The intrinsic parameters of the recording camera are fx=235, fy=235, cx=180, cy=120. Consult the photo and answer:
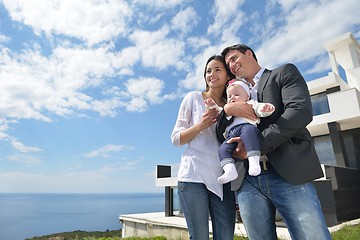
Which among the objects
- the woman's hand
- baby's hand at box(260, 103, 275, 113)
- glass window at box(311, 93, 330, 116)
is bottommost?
baby's hand at box(260, 103, 275, 113)

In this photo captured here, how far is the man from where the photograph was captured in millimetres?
1404

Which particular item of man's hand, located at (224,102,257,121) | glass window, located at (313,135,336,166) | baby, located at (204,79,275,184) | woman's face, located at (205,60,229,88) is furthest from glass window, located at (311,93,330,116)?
man's hand, located at (224,102,257,121)

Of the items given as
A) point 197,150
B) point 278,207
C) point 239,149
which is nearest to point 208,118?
point 197,150

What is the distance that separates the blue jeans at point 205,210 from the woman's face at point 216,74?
2.97 feet

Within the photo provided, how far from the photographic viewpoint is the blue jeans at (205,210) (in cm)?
180

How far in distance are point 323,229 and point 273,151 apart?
51cm

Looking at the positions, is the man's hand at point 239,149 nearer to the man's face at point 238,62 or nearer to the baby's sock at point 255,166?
the baby's sock at point 255,166

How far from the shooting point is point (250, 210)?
1.55 metres

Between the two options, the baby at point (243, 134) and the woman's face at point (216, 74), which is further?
the woman's face at point (216, 74)

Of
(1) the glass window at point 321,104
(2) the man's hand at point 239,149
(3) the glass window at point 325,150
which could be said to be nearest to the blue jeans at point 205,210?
(2) the man's hand at point 239,149

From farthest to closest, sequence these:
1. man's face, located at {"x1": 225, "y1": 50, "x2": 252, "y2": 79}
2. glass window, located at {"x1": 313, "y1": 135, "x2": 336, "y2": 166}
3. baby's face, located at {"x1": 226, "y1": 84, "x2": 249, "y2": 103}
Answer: glass window, located at {"x1": 313, "y1": 135, "x2": 336, "y2": 166} < man's face, located at {"x1": 225, "y1": 50, "x2": 252, "y2": 79} < baby's face, located at {"x1": 226, "y1": 84, "x2": 249, "y2": 103}

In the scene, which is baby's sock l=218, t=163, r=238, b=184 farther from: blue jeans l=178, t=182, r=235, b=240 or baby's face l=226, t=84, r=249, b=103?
baby's face l=226, t=84, r=249, b=103

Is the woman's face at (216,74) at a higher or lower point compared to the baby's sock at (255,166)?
higher

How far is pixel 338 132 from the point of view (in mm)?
10844
